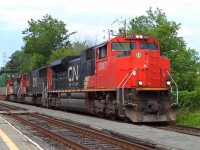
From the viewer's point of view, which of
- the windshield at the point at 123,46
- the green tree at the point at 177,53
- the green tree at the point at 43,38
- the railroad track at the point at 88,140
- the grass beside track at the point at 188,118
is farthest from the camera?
the green tree at the point at 43,38

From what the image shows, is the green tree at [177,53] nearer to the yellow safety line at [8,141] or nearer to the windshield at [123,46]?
the windshield at [123,46]

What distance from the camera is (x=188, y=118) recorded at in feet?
56.7

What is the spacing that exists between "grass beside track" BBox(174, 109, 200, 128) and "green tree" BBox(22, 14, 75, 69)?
48398 millimetres

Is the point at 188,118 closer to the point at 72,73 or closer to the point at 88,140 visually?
the point at 88,140

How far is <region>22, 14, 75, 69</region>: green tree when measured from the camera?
6475 cm

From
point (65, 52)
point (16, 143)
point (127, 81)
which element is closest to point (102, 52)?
point (127, 81)

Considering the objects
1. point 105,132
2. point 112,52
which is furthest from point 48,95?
point 105,132

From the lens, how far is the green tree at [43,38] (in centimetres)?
6475

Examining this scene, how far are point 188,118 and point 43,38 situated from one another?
162ft

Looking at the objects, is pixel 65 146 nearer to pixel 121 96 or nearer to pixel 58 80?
pixel 121 96

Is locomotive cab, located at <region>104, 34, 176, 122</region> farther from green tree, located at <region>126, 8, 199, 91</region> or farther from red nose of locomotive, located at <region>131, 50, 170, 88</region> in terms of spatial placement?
green tree, located at <region>126, 8, 199, 91</region>

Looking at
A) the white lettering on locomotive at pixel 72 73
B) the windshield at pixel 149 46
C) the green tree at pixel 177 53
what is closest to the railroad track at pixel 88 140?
the windshield at pixel 149 46

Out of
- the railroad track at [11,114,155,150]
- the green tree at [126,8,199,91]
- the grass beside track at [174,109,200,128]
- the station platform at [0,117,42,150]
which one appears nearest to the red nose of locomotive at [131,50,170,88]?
the grass beside track at [174,109,200,128]

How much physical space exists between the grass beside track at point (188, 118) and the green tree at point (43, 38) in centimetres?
4840
